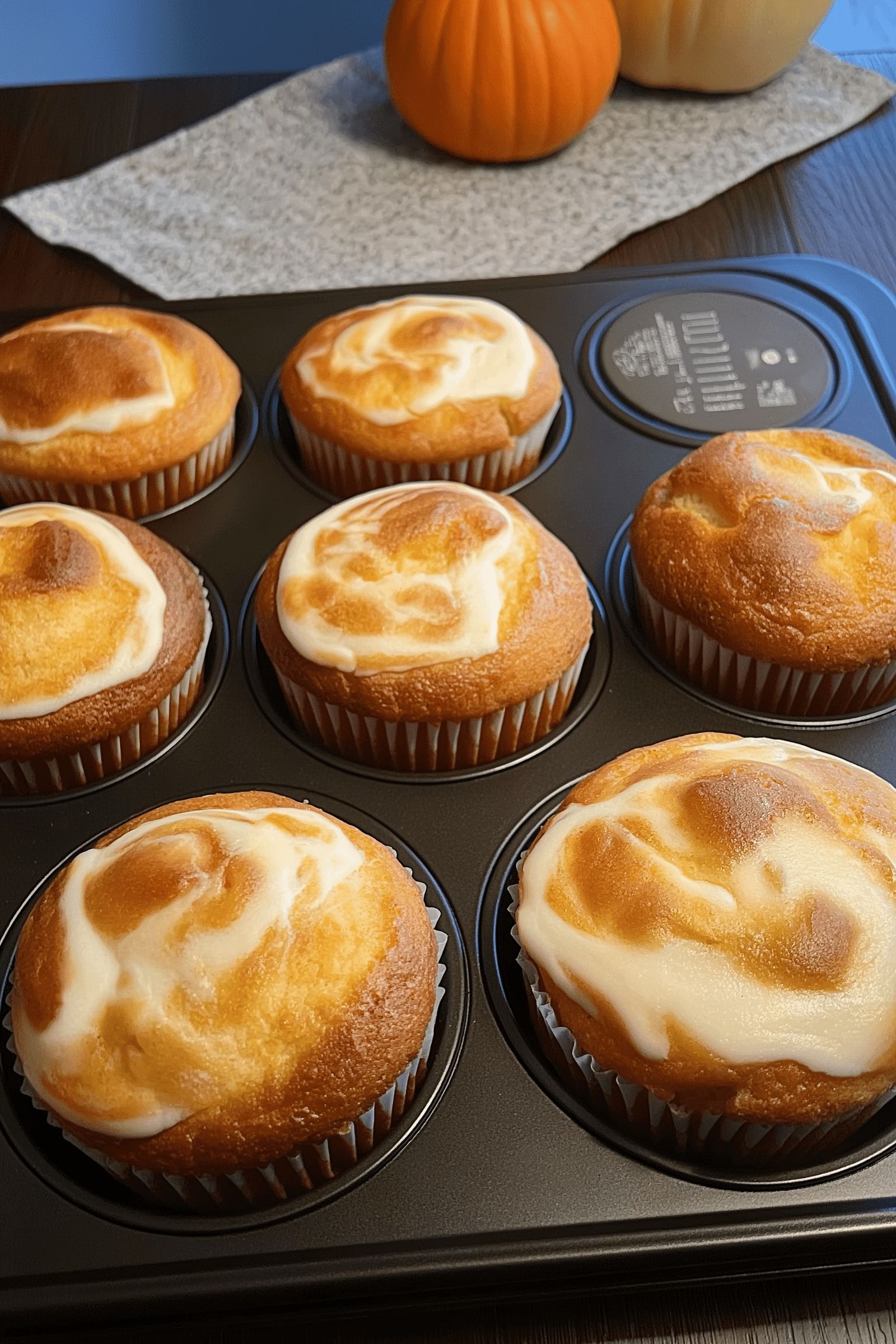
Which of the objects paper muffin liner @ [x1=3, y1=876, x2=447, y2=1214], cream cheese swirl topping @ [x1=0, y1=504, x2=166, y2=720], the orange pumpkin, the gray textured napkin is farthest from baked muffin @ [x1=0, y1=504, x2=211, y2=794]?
the orange pumpkin

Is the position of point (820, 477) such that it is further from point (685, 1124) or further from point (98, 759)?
point (98, 759)

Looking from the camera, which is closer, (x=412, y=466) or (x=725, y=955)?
(x=725, y=955)

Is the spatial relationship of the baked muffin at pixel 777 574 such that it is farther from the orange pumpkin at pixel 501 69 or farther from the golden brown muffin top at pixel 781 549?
the orange pumpkin at pixel 501 69

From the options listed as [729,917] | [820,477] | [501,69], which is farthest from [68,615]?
[501,69]

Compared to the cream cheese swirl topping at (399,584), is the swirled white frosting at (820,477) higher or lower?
higher

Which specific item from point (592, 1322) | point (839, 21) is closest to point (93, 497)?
point (592, 1322)

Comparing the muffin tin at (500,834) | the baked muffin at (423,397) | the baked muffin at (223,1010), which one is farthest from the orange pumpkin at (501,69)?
the baked muffin at (223,1010)

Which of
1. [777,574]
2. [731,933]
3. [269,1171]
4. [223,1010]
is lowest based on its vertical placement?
[269,1171]
